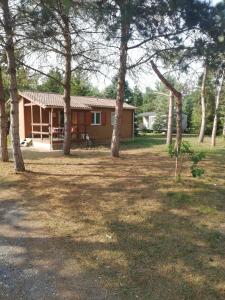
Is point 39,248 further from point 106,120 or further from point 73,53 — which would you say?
point 106,120

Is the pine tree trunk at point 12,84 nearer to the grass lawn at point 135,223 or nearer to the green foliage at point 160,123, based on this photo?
the grass lawn at point 135,223

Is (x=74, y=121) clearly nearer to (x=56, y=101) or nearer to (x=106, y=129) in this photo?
(x=106, y=129)

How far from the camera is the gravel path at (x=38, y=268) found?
3.91 metres

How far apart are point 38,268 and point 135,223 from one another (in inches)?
86.8

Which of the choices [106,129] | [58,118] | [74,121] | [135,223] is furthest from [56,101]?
[135,223]

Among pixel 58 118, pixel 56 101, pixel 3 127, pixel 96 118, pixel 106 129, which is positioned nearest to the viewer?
pixel 3 127

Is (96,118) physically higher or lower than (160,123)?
higher

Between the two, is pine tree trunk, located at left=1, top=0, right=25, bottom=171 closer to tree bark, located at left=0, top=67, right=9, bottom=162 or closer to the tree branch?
tree bark, located at left=0, top=67, right=9, bottom=162

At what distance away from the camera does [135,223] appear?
20.3 ft

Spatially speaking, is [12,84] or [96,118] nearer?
[12,84]

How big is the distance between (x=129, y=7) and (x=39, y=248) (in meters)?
5.81

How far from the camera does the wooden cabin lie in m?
20.1

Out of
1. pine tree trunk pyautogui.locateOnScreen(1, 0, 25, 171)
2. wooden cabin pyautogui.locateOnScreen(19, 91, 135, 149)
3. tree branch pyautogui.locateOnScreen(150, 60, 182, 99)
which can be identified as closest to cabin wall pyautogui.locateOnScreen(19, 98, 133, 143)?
wooden cabin pyautogui.locateOnScreen(19, 91, 135, 149)

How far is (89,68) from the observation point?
1323cm
